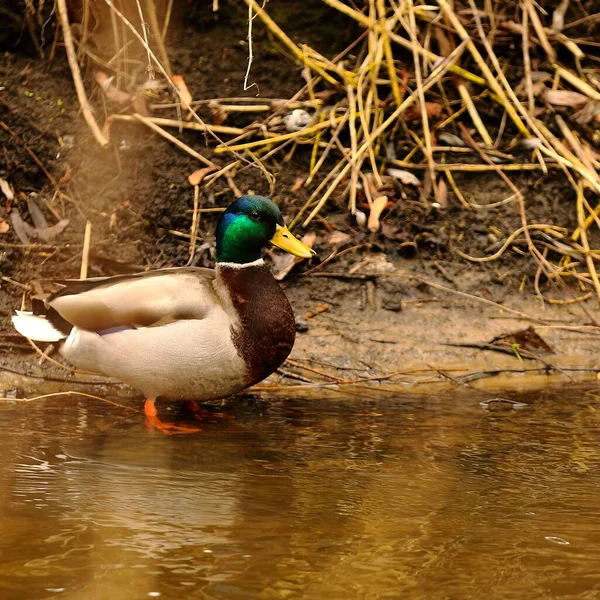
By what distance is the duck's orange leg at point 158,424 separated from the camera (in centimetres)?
391

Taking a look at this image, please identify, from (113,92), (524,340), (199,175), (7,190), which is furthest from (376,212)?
(7,190)

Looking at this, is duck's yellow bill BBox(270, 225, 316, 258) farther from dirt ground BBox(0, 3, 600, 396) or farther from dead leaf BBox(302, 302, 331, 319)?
dead leaf BBox(302, 302, 331, 319)

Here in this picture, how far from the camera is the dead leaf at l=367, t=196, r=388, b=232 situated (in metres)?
5.37

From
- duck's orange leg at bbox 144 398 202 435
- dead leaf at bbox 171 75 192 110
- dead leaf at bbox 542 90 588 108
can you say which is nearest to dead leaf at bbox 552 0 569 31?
dead leaf at bbox 542 90 588 108

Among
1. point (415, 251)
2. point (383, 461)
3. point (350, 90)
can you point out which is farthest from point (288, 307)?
point (350, 90)

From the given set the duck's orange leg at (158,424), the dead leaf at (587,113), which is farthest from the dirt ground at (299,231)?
the duck's orange leg at (158,424)

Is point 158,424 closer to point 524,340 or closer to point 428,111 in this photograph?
point 524,340

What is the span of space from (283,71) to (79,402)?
93.7 inches

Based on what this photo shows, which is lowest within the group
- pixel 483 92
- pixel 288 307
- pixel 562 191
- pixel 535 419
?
pixel 535 419

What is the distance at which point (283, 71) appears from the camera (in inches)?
227

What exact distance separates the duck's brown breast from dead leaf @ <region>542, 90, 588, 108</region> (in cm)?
229

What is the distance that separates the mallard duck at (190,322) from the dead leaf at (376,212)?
1.10 metres

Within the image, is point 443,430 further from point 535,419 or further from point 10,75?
point 10,75

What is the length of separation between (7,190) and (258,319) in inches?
72.6
